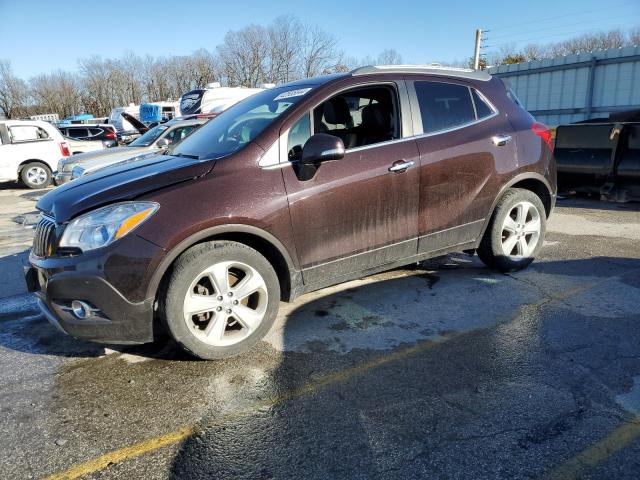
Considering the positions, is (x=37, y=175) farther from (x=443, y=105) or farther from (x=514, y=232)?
(x=514, y=232)

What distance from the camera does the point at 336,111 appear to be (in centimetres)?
388

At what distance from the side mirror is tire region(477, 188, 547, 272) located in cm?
190

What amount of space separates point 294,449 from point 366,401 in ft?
1.75

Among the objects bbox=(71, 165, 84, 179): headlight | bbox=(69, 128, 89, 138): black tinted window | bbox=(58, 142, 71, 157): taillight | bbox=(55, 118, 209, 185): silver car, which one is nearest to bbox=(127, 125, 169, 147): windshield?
bbox=(55, 118, 209, 185): silver car

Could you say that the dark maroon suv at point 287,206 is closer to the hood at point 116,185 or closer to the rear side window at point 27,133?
the hood at point 116,185

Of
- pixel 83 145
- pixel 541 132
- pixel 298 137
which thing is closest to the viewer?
pixel 298 137

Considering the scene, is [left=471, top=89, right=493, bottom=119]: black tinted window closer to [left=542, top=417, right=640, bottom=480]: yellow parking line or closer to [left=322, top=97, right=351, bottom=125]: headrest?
[left=322, top=97, right=351, bottom=125]: headrest

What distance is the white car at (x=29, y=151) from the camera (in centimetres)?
1317

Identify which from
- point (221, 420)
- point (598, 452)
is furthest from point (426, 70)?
point (221, 420)

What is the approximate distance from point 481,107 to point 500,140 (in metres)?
0.34

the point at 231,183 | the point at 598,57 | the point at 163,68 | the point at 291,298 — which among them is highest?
the point at 163,68

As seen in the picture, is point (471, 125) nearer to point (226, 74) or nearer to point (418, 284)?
point (418, 284)

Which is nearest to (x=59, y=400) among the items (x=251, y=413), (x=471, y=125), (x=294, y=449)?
(x=251, y=413)

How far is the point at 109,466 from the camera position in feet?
7.15
